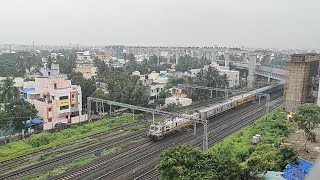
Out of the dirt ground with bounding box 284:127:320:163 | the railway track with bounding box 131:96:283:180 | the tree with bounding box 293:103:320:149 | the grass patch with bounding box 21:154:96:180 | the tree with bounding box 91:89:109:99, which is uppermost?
the tree with bounding box 293:103:320:149

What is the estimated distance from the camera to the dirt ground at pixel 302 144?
2572 cm

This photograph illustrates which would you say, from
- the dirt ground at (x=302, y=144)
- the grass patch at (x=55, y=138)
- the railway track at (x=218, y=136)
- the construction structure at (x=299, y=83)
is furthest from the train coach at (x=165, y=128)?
the construction structure at (x=299, y=83)

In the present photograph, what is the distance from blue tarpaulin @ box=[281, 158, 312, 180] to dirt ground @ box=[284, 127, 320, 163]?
106 inches

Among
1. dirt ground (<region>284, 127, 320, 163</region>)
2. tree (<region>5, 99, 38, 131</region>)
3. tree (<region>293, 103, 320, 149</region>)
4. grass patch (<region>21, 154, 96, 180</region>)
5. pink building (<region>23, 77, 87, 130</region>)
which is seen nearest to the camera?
grass patch (<region>21, 154, 96, 180</region>)

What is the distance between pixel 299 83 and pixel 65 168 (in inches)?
1298

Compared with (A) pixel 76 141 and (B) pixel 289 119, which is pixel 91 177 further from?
(B) pixel 289 119

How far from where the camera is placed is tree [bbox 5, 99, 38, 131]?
3259cm

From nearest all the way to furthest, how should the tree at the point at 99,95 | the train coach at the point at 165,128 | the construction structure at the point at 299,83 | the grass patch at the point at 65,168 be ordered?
the grass patch at the point at 65,168, the train coach at the point at 165,128, the tree at the point at 99,95, the construction structure at the point at 299,83

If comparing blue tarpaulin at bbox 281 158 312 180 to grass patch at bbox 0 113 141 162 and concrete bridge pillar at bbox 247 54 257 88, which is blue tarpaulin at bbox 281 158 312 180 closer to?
grass patch at bbox 0 113 141 162

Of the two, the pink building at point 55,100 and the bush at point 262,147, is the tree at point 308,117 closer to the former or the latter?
the bush at point 262,147

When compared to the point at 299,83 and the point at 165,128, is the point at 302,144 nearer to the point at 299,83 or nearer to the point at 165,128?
the point at 165,128

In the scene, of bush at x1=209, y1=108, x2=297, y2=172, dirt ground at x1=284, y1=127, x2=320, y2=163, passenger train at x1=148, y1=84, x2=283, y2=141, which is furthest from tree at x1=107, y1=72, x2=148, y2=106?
dirt ground at x1=284, y1=127, x2=320, y2=163

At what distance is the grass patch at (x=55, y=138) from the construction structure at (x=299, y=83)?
21.2m

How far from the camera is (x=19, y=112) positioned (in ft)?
107
